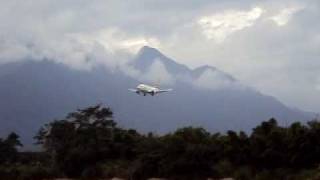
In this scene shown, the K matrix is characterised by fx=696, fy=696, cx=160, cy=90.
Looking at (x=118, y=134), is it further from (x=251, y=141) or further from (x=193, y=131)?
(x=251, y=141)

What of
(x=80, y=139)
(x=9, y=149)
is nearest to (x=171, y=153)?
(x=80, y=139)

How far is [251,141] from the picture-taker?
54.5 metres

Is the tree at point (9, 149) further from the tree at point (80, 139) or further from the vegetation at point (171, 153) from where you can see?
the tree at point (80, 139)

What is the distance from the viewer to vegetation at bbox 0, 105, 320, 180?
51438mm

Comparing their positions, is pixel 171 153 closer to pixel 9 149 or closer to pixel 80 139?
pixel 80 139

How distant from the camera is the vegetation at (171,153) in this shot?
51.4 meters

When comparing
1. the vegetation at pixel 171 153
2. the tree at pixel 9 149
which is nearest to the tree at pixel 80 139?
the vegetation at pixel 171 153

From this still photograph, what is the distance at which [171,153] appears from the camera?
198ft

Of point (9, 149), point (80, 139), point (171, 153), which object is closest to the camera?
point (171, 153)

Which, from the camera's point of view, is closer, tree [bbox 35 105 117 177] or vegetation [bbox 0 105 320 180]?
vegetation [bbox 0 105 320 180]

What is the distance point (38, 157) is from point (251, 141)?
135 feet

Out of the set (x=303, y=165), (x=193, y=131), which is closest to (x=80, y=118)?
(x=193, y=131)

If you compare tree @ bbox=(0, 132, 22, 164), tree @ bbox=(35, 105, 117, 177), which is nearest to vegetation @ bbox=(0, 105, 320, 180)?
tree @ bbox=(35, 105, 117, 177)

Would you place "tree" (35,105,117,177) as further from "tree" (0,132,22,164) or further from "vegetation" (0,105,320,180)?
"tree" (0,132,22,164)
